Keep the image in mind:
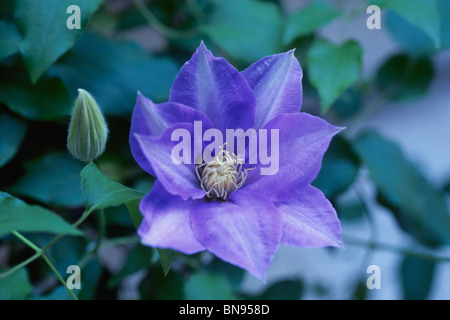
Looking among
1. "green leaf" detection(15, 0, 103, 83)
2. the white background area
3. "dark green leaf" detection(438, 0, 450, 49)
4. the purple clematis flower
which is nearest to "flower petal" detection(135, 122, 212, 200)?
the purple clematis flower

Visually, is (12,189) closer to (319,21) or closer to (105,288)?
(105,288)

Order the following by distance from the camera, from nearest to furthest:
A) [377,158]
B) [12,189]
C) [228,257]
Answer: [228,257] → [12,189] → [377,158]

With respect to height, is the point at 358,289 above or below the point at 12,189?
below

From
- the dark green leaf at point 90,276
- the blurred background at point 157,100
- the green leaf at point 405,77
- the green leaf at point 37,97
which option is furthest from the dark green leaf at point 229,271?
the green leaf at point 405,77

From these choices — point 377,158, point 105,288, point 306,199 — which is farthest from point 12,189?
point 377,158

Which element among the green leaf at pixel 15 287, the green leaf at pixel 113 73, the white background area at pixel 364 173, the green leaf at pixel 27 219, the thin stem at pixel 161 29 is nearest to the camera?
the green leaf at pixel 27 219

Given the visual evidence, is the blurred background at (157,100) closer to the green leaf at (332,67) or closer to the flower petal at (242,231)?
the green leaf at (332,67)
